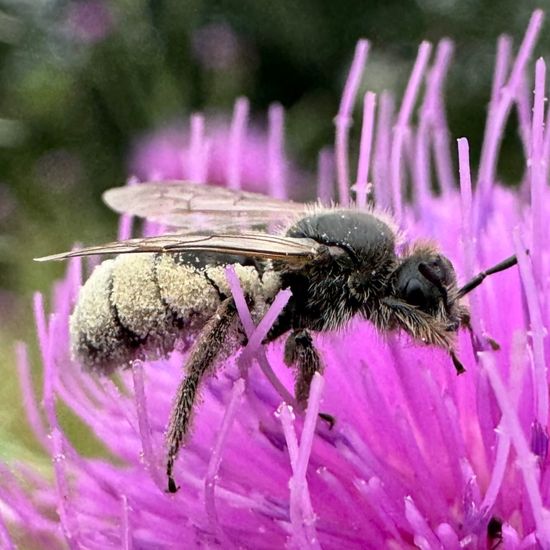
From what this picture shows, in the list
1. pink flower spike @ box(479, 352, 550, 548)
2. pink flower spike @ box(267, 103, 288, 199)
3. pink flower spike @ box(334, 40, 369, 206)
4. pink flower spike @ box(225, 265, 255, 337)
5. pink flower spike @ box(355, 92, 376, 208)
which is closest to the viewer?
pink flower spike @ box(479, 352, 550, 548)

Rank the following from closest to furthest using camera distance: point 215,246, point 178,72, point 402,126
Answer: point 215,246 → point 402,126 → point 178,72

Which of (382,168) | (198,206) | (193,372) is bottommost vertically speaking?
(193,372)

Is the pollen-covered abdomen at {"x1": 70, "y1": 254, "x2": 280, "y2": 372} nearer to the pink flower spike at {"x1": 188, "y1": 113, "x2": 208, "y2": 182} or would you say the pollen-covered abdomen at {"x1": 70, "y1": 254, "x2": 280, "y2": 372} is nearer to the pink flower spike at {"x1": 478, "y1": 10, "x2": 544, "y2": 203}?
the pink flower spike at {"x1": 188, "y1": 113, "x2": 208, "y2": 182}

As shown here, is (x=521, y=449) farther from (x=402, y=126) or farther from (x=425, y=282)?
(x=402, y=126)

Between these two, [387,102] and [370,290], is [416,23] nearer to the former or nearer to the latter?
[387,102]

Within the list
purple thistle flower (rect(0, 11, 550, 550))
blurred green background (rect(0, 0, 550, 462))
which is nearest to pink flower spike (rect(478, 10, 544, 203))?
purple thistle flower (rect(0, 11, 550, 550))

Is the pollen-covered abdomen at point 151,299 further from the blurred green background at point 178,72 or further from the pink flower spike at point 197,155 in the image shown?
the blurred green background at point 178,72

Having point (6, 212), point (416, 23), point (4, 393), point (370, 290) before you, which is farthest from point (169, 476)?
point (416, 23)

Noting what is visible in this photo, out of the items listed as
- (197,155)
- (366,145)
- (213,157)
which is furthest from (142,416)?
(213,157)
